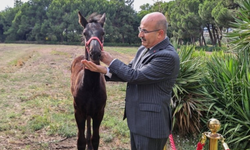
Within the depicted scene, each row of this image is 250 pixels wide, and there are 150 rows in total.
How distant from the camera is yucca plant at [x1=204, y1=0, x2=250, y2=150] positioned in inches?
151

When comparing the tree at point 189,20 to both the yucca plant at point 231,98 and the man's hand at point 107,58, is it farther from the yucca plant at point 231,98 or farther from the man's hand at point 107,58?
the man's hand at point 107,58

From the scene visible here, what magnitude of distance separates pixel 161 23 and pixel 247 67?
2.76 meters

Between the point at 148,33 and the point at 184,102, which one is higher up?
the point at 148,33

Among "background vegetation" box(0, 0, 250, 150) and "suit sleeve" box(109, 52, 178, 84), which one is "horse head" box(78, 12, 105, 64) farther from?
"background vegetation" box(0, 0, 250, 150)

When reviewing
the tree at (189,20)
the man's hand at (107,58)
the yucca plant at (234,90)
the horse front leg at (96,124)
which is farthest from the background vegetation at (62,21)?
the man's hand at (107,58)

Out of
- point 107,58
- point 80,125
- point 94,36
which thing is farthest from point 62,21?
point 107,58

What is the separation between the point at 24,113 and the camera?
632 centimetres

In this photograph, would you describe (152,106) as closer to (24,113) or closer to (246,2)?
(246,2)

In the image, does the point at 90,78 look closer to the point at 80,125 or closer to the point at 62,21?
the point at 80,125

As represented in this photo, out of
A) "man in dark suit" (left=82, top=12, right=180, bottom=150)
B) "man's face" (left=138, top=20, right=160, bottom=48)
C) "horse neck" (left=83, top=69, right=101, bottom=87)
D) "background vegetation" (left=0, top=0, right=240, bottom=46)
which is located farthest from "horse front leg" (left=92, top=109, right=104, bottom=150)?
"background vegetation" (left=0, top=0, right=240, bottom=46)

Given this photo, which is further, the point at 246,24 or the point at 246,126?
the point at 246,24

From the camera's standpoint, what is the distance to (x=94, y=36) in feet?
9.06

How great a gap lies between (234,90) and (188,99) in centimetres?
104

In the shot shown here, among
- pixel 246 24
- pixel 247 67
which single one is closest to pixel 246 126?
pixel 247 67
